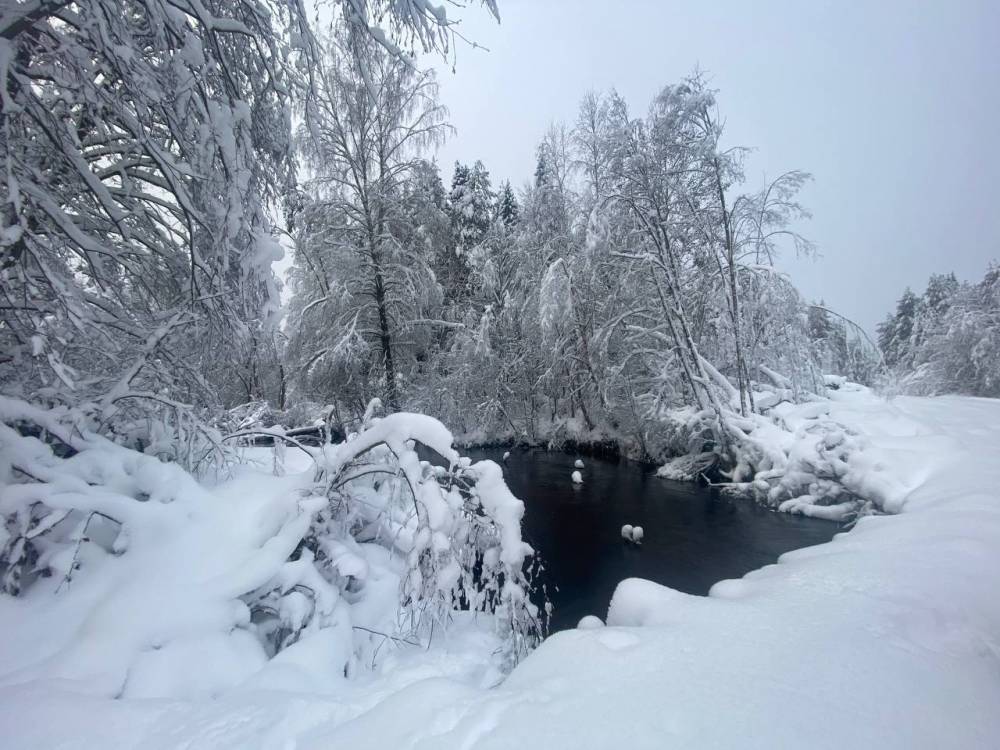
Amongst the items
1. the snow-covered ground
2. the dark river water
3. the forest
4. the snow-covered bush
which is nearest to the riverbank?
the snow-covered ground

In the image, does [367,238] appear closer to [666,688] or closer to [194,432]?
[194,432]

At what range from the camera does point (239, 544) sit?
118 inches

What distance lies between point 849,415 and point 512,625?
9.97 meters

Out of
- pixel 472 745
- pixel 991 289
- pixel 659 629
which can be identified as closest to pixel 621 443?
pixel 659 629

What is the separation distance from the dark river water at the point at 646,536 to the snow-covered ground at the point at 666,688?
10.1ft

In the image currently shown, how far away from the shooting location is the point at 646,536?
26.1ft

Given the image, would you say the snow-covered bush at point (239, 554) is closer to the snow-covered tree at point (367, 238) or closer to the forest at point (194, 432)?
the forest at point (194, 432)

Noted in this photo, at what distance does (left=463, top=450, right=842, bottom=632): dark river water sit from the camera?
6266 mm

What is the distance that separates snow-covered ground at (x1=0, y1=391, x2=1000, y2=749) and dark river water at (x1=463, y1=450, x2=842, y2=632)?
10.1 feet

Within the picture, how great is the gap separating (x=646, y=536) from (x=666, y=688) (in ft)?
21.4

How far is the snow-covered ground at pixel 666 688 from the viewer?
5.55 ft

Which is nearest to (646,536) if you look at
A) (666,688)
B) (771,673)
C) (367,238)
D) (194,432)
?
(771,673)

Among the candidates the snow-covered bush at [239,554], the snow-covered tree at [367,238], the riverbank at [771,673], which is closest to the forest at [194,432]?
the snow-covered bush at [239,554]

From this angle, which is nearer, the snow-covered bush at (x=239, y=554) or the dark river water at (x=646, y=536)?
the snow-covered bush at (x=239, y=554)
